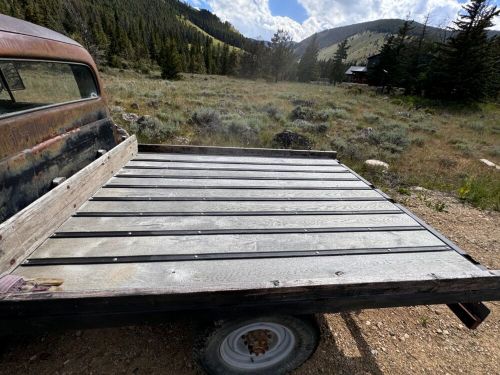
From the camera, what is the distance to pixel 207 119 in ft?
35.4

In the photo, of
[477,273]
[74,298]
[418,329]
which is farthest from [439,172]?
[74,298]

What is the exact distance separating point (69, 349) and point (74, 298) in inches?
59.7

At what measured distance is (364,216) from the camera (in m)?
2.61

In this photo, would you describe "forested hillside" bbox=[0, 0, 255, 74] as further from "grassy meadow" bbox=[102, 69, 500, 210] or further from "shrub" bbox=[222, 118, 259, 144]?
"shrub" bbox=[222, 118, 259, 144]

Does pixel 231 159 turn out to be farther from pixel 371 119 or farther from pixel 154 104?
pixel 371 119

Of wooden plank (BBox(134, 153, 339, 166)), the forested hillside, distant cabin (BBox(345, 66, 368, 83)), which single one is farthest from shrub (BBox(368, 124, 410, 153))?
distant cabin (BBox(345, 66, 368, 83))

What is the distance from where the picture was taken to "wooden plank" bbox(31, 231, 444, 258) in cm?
178

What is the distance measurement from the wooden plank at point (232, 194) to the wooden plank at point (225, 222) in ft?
1.38

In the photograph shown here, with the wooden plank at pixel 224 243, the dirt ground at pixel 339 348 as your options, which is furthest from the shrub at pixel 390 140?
the wooden plank at pixel 224 243

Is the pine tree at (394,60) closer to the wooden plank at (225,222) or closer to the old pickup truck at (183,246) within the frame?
the wooden plank at (225,222)

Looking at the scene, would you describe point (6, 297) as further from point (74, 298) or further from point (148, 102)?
point (148, 102)

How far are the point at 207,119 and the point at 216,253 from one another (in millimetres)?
9654

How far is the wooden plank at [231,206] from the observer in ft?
7.69

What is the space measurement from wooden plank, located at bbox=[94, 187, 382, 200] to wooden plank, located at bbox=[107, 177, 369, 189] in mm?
125
